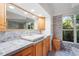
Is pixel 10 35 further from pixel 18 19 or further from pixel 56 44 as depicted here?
pixel 56 44

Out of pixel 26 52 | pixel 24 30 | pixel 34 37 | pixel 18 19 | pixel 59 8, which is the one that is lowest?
pixel 26 52

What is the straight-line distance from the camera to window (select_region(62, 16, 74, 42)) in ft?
5.34

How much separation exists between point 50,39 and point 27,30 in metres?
0.37

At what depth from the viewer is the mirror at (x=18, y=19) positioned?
62.4 inches

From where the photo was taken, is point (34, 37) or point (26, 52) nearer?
point (26, 52)

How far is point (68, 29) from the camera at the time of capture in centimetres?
164

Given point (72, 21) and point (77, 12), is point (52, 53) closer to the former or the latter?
point (72, 21)

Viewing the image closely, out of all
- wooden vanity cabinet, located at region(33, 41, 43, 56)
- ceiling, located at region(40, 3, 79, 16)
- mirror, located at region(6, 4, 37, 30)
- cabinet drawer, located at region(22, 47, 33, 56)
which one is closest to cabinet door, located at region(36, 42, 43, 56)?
wooden vanity cabinet, located at region(33, 41, 43, 56)

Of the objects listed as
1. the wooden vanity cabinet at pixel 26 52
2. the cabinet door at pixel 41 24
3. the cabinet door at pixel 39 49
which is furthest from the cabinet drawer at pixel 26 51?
the cabinet door at pixel 41 24

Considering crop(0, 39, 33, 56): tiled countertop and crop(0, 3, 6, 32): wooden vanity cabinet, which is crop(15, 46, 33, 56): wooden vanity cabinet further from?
crop(0, 3, 6, 32): wooden vanity cabinet

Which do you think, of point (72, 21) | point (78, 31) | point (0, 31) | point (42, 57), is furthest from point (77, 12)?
point (0, 31)

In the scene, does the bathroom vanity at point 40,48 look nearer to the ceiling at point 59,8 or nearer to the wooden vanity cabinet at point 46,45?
the wooden vanity cabinet at point 46,45

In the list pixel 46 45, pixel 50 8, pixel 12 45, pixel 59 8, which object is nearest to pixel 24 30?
pixel 12 45

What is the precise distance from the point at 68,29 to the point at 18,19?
0.75m
